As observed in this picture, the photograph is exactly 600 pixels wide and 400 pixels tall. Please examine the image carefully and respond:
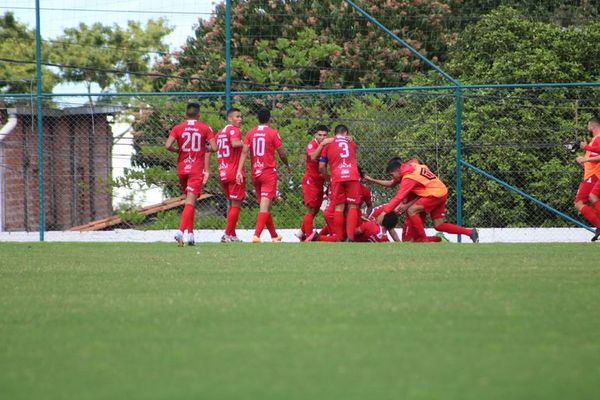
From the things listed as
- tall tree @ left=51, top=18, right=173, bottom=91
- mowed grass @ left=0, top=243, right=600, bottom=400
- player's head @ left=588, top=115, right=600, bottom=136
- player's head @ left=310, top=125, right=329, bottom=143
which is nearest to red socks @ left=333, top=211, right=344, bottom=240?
player's head @ left=310, top=125, right=329, bottom=143

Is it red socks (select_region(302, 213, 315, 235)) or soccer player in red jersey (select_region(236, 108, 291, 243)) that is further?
red socks (select_region(302, 213, 315, 235))

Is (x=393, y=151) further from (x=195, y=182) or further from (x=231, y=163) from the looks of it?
(x=195, y=182)

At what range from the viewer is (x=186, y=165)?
16.3 meters

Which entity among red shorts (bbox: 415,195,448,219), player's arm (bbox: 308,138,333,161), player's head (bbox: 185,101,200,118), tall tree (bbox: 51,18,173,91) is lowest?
red shorts (bbox: 415,195,448,219)

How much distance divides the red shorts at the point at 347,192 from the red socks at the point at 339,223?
21cm

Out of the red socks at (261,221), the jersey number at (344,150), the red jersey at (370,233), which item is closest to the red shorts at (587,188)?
the red jersey at (370,233)

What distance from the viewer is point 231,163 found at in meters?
18.1

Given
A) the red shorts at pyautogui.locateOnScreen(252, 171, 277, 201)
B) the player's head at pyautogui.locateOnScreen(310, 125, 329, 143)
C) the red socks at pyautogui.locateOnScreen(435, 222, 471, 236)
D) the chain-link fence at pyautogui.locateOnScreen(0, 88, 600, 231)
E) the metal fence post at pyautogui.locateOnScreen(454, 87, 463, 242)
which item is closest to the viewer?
the red socks at pyautogui.locateOnScreen(435, 222, 471, 236)

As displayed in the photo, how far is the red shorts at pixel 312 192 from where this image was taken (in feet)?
61.8

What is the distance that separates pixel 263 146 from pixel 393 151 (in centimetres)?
307

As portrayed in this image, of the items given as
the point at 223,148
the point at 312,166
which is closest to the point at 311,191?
the point at 312,166

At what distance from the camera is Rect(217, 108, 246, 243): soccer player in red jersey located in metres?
17.8

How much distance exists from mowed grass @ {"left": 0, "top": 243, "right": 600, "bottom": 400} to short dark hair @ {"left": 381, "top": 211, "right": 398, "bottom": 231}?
5534mm

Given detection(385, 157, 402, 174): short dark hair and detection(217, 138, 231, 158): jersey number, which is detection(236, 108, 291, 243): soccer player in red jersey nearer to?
detection(217, 138, 231, 158): jersey number
